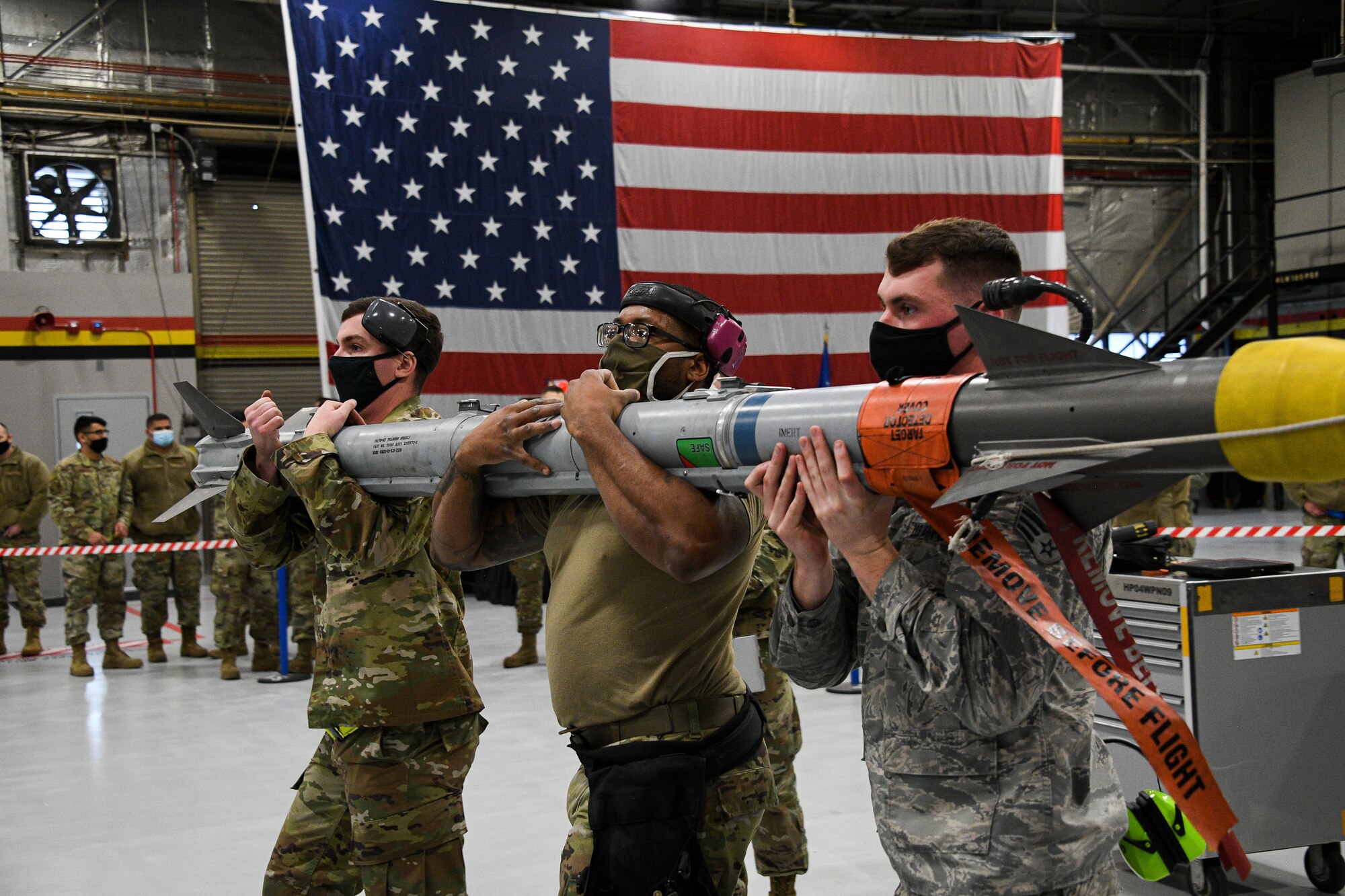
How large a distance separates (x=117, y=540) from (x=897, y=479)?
8.03m

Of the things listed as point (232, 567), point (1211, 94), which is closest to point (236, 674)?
point (232, 567)

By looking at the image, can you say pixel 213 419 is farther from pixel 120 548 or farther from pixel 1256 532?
pixel 120 548

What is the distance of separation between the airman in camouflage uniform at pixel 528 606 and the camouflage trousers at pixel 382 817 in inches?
170

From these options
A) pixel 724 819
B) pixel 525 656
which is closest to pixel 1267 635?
pixel 724 819

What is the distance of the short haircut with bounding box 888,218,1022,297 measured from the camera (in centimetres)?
154

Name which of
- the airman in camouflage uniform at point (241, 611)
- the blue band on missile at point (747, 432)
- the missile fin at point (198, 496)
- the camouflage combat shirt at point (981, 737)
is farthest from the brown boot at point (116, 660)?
the camouflage combat shirt at point (981, 737)

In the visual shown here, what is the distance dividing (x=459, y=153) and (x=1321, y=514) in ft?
20.8

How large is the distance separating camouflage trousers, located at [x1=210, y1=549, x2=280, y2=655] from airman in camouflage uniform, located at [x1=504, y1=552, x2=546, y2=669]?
1.74 meters

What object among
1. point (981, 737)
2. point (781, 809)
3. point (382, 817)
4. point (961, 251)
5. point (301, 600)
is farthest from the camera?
point (301, 600)

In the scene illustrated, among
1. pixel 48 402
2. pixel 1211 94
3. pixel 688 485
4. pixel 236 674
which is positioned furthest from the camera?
pixel 1211 94

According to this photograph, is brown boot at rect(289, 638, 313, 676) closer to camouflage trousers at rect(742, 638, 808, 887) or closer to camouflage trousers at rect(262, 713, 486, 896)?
camouflage trousers at rect(742, 638, 808, 887)

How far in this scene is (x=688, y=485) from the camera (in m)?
1.70

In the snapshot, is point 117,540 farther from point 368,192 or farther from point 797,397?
point 797,397

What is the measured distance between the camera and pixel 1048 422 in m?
1.28
